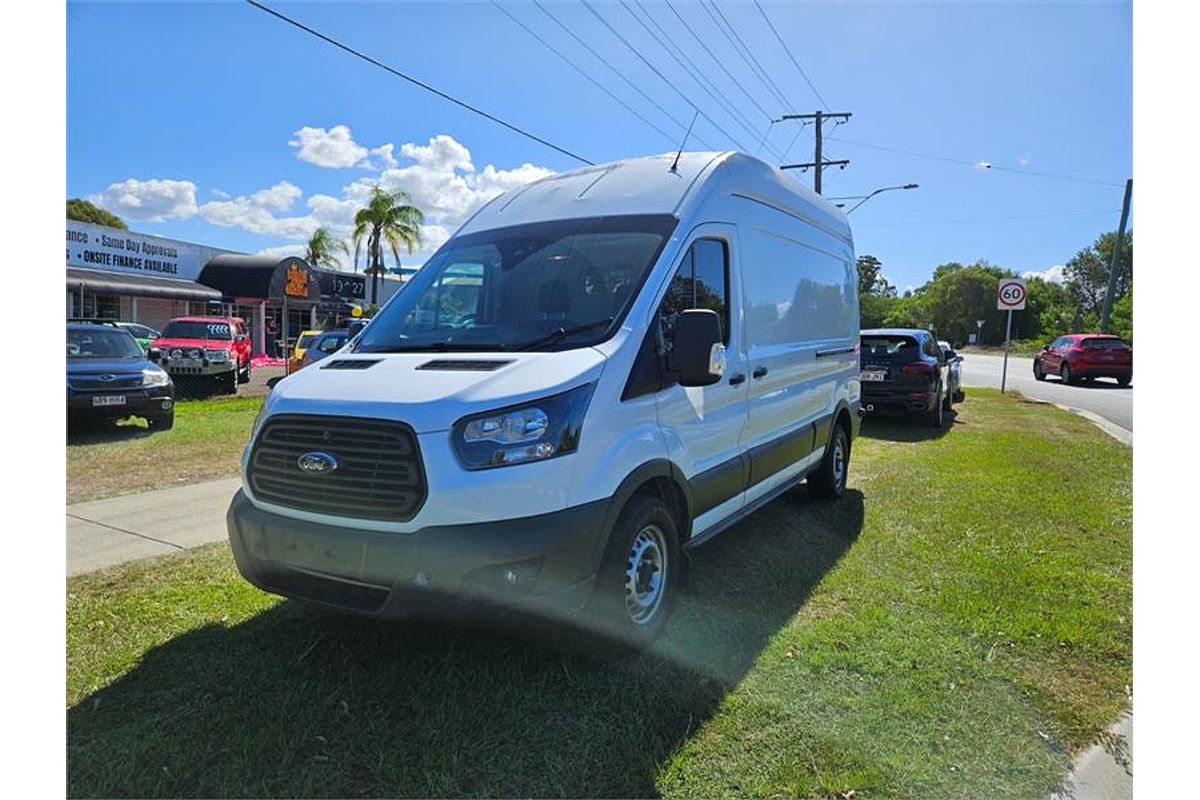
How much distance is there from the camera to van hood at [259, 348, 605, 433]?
9.62 ft

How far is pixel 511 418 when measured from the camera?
2.95 m

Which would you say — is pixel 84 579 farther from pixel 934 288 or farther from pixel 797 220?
pixel 934 288

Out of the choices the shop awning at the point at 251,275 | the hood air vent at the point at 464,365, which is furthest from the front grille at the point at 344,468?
the shop awning at the point at 251,275

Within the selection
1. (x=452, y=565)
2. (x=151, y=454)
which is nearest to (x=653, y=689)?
(x=452, y=565)

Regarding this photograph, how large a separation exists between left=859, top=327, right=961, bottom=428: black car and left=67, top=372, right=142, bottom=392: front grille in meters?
11.0

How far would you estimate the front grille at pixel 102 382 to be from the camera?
9.43 metres

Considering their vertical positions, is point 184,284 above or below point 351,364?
above

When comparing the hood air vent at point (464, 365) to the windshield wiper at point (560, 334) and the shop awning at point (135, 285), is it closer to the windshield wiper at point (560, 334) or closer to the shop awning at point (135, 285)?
the windshield wiper at point (560, 334)

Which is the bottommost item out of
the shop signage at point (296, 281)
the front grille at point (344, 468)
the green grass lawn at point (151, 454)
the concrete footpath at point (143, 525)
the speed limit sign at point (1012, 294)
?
the concrete footpath at point (143, 525)

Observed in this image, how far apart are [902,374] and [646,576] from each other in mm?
9368

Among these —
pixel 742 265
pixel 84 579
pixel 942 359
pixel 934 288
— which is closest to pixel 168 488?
pixel 84 579

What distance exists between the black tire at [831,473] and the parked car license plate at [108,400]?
29.5ft

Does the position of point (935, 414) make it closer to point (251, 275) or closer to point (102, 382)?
point (102, 382)

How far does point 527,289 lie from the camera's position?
3.94 metres
